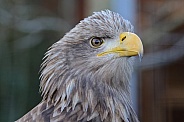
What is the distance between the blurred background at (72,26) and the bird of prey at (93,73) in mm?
1152

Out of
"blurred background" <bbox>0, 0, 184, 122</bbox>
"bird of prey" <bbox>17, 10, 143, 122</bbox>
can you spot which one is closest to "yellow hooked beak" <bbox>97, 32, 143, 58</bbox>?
"bird of prey" <bbox>17, 10, 143, 122</bbox>

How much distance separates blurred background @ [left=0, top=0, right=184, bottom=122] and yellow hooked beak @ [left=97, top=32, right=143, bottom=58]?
120 centimetres

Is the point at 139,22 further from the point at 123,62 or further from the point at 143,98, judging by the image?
the point at 123,62

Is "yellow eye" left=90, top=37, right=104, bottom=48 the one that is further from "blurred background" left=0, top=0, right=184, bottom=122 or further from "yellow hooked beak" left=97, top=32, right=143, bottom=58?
"blurred background" left=0, top=0, right=184, bottom=122

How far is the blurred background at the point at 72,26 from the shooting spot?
294 centimetres

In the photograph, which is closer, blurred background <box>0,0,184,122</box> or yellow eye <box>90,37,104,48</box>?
yellow eye <box>90,37,104,48</box>

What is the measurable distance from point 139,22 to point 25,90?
0.68m

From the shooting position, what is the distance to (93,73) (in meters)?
1.71

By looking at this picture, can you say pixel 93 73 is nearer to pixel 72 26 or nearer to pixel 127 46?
pixel 127 46

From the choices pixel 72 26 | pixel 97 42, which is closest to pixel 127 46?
pixel 97 42

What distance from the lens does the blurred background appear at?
294 centimetres

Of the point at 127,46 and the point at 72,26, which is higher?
the point at 72,26

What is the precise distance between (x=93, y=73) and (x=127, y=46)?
0.46 feet

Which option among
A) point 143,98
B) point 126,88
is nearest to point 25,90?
point 143,98
